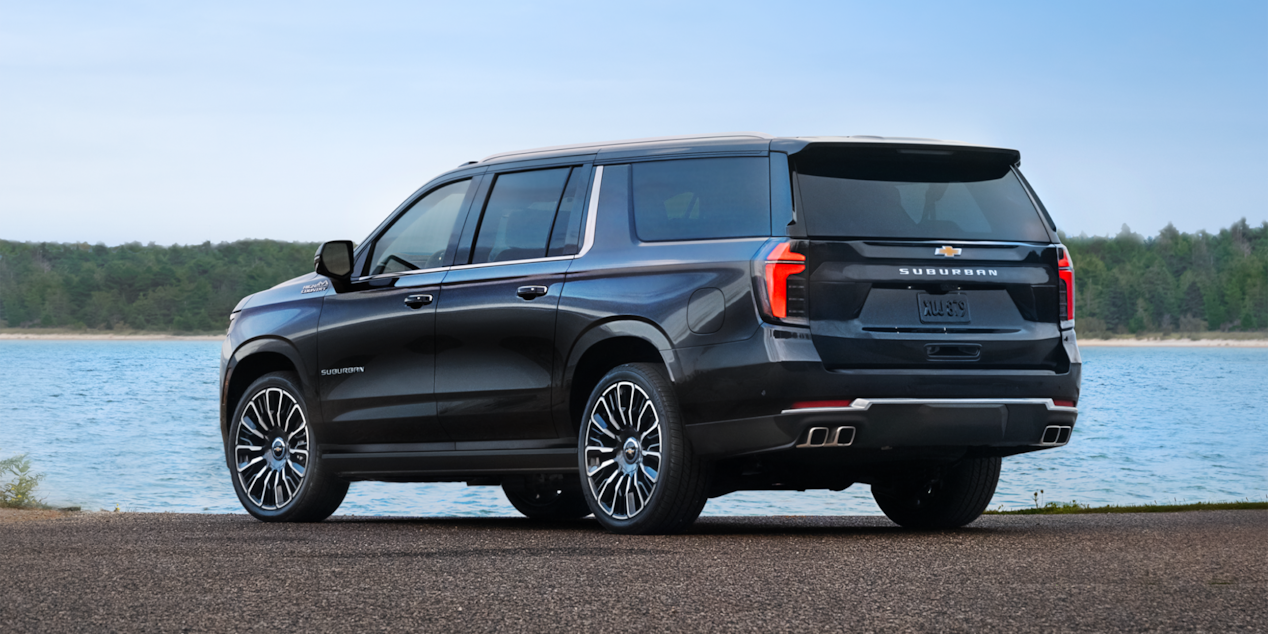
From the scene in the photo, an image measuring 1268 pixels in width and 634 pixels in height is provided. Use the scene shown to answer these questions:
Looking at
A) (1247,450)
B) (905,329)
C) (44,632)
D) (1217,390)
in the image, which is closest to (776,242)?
(905,329)

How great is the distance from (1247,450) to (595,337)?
40344 millimetres

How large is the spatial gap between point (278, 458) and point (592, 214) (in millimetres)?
2850

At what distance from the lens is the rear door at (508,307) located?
793cm

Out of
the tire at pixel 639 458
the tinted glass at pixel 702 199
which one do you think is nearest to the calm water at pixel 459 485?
the tire at pixel 639 458

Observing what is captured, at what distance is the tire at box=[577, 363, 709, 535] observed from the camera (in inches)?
287

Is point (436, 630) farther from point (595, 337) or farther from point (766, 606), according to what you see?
point (595, 337)

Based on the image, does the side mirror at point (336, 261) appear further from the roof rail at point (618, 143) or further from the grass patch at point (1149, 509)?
the grass patch at point (1149, 509)

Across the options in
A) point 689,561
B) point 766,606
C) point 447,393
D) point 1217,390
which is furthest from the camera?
point 1217,390

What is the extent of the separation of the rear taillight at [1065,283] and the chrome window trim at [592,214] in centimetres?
231

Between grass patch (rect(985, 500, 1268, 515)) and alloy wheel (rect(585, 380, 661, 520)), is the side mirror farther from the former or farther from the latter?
grass patch (rect(985, 500, 1268, 515))

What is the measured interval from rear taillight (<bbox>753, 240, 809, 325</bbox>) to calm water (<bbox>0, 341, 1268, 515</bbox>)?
8434 millimetres

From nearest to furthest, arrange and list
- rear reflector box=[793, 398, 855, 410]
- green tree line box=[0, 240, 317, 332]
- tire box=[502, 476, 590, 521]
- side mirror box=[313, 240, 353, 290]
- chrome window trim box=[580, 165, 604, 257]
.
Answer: rear reflector box=[793, 398, 855, 410], chrome window trim box=[580, 165, 604, 257], side mirror box=[313, 240, 353, 290], tire box=[502, 476, 590, 521], green tree line box=[0, 240, 317, 332]

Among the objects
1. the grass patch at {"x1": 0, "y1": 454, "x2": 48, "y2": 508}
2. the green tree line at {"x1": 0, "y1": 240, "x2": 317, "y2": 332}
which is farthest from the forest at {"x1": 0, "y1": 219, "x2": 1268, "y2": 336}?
the grass patch at {"x1": 0, "y1": 454, "x2": 48, "y2": 508}

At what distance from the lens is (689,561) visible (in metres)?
6.32
